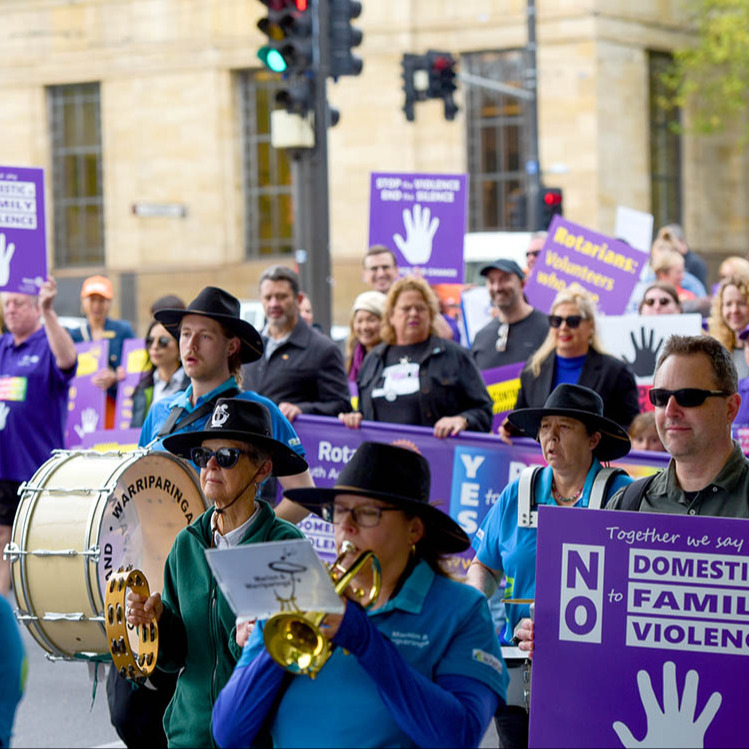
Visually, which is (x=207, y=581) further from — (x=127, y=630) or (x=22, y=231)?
(x=22, y=231)

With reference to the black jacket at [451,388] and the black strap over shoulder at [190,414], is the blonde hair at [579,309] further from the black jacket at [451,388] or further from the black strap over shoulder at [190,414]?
the black strap over shoulder at [190,414]

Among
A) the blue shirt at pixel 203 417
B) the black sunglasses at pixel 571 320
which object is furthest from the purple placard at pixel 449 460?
the blue shirt at pixel 203 417

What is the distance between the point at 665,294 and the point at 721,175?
29.6m

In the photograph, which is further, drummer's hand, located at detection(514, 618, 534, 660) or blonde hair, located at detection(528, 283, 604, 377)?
blonde hair, located at detection(528, 283, 604, 377)

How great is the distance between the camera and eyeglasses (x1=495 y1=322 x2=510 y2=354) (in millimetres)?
10211

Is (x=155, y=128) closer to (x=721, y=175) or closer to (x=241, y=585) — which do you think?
(x=721, y=175)

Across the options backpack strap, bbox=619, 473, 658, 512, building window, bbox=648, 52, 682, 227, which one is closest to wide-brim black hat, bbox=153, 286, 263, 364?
backpack strap, bbox=619, 473, 658, 512

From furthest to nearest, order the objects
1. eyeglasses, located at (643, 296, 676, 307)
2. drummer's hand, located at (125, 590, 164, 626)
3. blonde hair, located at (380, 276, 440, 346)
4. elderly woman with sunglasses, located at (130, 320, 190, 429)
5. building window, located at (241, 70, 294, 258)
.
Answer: building window, located at (241, 70, 294, 258), eyeglasses, located at (643, 296, 676, 307), elderly woman with sunglasses, located at (130, 320, 190, 429), blonde hair, located at (380, 276, 440, 346), drummer's hand, located at (125, 590, 164, 626)

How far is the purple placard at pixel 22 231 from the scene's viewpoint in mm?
9734

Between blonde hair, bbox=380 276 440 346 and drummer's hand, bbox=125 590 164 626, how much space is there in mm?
4661

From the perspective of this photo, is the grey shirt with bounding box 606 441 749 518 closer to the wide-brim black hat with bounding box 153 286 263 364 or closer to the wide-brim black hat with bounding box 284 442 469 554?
the wide-brim black hat with bounding box 284 442 469 554

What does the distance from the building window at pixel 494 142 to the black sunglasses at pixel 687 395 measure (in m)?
32.0

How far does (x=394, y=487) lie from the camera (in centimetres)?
395

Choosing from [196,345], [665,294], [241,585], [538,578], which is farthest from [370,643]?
[665,294]
